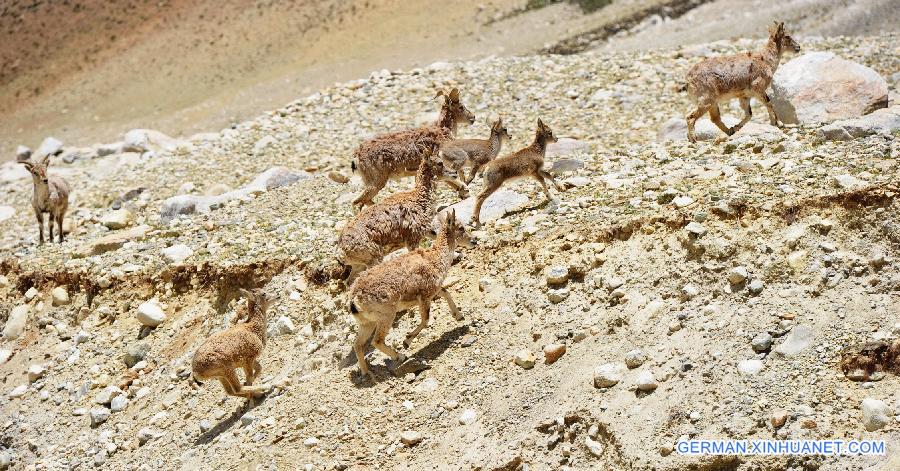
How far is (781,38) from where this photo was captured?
15664 mm

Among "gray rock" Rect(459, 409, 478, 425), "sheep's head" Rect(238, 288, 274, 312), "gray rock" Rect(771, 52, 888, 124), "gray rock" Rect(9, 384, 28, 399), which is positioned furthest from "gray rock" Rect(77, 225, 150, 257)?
"gray rock" Rect(771, 52, 888, 124)

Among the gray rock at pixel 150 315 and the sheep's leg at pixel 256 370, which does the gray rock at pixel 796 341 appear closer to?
the sheep's leg at pixel 256 370

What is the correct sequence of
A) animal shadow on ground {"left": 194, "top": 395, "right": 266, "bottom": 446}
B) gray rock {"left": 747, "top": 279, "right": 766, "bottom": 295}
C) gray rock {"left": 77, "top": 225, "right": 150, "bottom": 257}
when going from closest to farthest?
gray rock {"left": 747, "top": 279, "right": 766, "bottom": 295}
animal shadow on ground {"left": 194, "top": 395, "right": 266, "bottom": 446}
gray rock {"left": 77, "top": 225, "right": 150, "bottom": 257}

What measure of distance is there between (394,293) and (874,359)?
4410mm

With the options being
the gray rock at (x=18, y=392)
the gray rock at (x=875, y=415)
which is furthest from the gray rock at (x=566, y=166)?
the gray rock at (x=18, y=392)

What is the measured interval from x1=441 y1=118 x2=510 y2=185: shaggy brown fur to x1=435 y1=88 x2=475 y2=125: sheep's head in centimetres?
133

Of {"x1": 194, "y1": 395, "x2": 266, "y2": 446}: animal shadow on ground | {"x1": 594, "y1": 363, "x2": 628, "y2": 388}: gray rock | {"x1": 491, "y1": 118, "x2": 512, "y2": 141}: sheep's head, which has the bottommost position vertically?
{"x1": 194, "y1": 395, "x2": 266, "y2": 446}: animal shadow on ground

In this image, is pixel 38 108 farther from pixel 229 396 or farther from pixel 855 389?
pixel 855 389

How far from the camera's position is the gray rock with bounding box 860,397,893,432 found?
7.12 m

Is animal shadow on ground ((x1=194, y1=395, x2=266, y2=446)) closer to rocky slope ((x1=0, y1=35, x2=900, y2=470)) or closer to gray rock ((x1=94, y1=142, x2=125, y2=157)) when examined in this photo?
rocky slope ((x1=0, y1=35, x2=900, y2=470))

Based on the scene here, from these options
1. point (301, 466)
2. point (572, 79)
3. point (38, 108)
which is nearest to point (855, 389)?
point (301, 466)

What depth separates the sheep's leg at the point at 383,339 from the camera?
A: 926 cm

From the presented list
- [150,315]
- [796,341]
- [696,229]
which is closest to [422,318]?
[696,229]

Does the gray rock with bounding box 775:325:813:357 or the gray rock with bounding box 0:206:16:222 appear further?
the gray rock with bounding box 0:206:16:222
